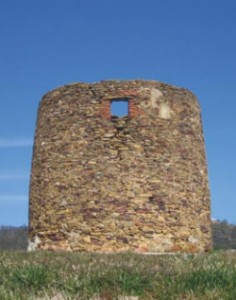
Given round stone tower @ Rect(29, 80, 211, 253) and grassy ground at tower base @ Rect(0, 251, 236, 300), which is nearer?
grassy ground at tower base @ Rect(0, 251, 236, 300)

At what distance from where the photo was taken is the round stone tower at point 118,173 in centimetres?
1605

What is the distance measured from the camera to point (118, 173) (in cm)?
1622

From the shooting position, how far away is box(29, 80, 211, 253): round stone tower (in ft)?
52.6

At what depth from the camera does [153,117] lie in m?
16.8

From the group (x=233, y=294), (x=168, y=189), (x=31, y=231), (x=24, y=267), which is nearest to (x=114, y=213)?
(x=168, y=189)

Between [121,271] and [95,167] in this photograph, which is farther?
[95,167]

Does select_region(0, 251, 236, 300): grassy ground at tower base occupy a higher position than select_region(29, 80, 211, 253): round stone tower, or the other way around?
select_region(29, 80, 211, 253): round stone tower

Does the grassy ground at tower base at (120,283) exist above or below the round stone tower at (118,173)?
below

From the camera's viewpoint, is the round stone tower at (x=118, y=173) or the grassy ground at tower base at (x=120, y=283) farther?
the round stone tower at (x=118, y=173)

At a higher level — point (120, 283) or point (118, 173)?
point (118, 173)

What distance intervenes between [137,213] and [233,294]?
9.97 metres

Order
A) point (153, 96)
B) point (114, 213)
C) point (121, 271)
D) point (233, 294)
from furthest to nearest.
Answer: point (153, 96) → point (114, 213) → point (121, 271) → point (233, 294)

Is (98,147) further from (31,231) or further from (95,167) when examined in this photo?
(31,231)

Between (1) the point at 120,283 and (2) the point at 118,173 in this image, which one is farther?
(2) the point at 118,173
